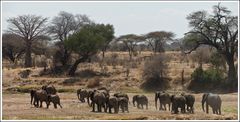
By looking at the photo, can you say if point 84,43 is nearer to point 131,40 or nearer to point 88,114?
A: point 131,40

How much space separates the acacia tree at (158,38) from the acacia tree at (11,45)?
15813mm

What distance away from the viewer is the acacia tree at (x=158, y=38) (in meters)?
66.4

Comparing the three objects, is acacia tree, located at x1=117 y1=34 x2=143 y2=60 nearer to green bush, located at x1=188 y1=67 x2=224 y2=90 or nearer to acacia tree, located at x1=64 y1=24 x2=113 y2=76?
acacia tree, located at x1=64 y1=24 x2=113 y2=76

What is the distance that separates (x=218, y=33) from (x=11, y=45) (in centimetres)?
2700

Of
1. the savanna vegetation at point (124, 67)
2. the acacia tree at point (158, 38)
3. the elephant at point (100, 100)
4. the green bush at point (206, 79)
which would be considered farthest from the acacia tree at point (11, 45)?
the elephant at point (100, 100)

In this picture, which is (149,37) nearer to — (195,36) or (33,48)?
(33,48)

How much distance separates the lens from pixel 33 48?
6112 centimetres

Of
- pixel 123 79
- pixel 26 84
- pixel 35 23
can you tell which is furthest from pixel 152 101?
pixel 35 23

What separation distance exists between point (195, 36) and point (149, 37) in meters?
25.6

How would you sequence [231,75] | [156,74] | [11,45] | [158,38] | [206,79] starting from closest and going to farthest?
[206,79]
[231,75]
[156,74]
[11,45]
[158,38]

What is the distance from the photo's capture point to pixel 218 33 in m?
41.2

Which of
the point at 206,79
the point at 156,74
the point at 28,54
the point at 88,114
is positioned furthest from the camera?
the point at 28,54

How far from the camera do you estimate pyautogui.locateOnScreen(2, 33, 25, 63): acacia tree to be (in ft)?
196

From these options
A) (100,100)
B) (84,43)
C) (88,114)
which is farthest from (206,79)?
(88,114)
